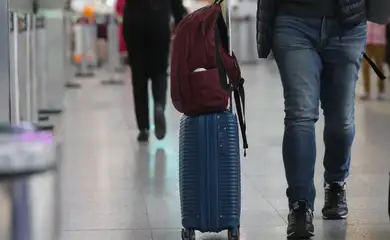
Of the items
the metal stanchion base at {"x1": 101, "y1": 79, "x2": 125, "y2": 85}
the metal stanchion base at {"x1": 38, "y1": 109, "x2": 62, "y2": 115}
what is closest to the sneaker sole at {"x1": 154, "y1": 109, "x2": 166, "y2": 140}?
the metal stanchion base at {"x1": 38, "y1": 109, "x2": 62, "y2": 115}

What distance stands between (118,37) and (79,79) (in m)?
1.27

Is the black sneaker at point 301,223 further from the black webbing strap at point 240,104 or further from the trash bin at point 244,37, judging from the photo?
the trash bin at point 244,37

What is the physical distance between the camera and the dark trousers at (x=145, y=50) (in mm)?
7977

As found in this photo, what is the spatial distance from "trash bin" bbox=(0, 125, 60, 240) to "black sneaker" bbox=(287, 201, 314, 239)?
215 cm

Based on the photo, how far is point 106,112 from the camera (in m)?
10.8

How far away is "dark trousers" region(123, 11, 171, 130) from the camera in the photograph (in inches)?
314

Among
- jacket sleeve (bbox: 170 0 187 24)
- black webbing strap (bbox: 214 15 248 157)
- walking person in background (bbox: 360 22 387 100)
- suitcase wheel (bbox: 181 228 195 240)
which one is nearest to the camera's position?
black webbing strap (bbox: 214 15 248 157)

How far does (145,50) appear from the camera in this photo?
8.05 m

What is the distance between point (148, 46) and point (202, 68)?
385 cm

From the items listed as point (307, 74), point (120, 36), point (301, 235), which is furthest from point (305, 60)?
point (120, 36)

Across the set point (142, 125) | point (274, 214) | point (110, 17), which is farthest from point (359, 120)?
point (110, 17)

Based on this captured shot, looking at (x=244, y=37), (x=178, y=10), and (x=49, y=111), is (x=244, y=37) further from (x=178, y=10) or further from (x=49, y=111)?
(x=178, y=10)

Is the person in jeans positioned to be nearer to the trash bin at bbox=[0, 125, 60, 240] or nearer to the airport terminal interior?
the airport terminal interior

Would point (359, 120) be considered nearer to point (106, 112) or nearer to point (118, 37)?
point (106, 112)
